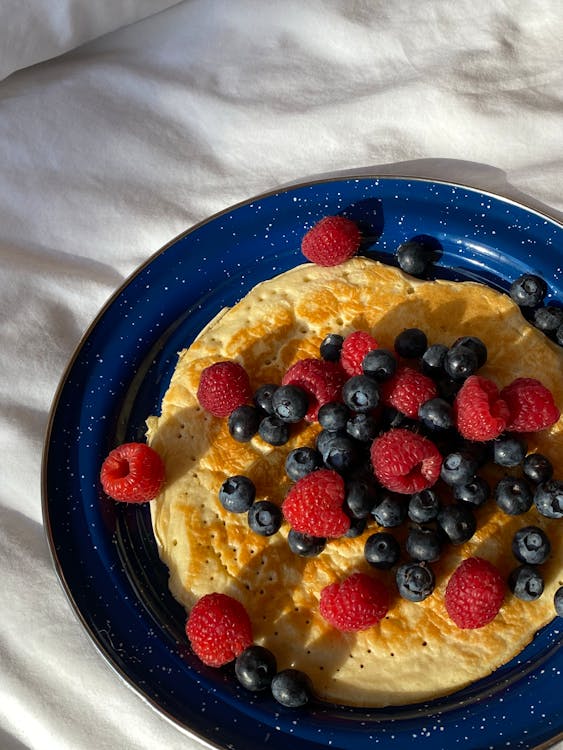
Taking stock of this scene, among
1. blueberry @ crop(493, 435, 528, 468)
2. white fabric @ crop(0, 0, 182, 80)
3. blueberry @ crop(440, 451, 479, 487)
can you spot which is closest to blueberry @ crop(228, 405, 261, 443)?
blueberry @ crop(440, 451, 479, 487)

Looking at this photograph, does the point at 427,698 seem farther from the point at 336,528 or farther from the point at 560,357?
the point at 560,357

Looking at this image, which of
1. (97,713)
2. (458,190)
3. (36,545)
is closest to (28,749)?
(97,713)

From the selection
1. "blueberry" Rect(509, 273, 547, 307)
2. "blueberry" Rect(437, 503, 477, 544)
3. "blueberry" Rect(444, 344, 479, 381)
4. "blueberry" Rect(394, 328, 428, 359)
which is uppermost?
"blueberry" Rect(509, 273, 547, 307)

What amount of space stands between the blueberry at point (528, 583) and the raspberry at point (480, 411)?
1.01 ft

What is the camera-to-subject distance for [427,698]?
184 centimetres

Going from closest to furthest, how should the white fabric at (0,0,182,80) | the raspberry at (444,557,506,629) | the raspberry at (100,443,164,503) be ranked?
the raspberry at (444,557,506,629)
the raspberry at (100,443,164,503)
the white fabric at (0,0,182,80)

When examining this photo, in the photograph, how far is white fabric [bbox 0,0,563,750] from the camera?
2.49m

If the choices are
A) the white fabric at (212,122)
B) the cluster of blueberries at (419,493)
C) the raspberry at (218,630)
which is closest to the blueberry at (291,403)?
the cluster of blueberries at (419,493)

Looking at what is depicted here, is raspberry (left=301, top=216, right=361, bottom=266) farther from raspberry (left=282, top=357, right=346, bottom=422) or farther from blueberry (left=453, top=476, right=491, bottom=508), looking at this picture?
blueberry (left=453, top=476, right=491, bottom=508)

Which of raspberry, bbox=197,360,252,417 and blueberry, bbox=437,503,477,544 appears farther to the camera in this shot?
raspberry, bbox=197,360,252,417

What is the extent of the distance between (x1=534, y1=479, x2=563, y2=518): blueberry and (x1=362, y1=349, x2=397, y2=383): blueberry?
0.44m

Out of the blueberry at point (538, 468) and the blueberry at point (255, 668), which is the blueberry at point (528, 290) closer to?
the blueberry at point (538, 468)

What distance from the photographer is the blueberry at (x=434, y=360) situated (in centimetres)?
199

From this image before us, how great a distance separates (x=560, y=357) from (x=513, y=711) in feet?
2.82
